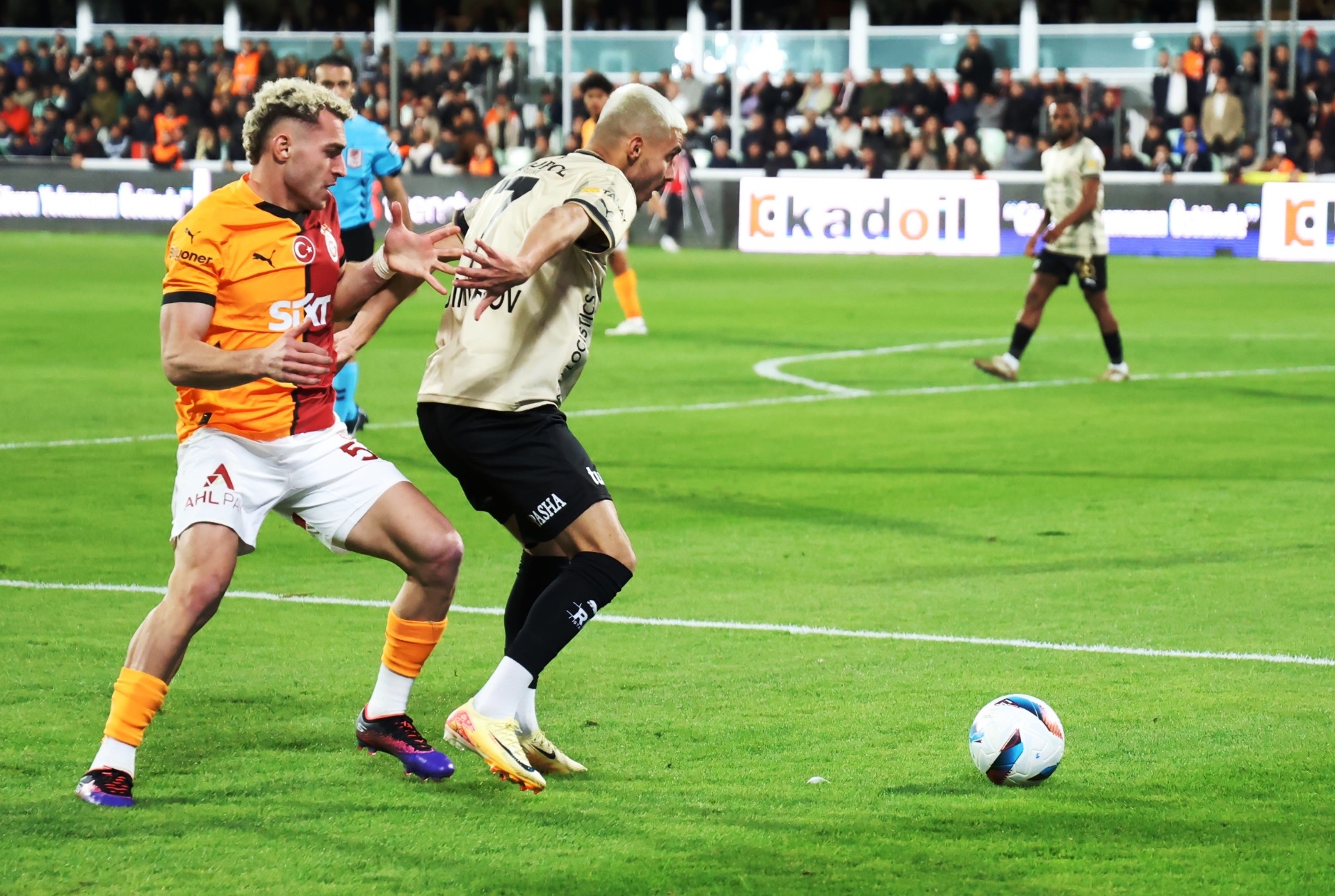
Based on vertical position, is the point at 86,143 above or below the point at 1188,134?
below

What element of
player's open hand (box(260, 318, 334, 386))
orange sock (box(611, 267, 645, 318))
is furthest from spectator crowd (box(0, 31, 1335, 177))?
player's open hand (box(260, 318, 334, 386))

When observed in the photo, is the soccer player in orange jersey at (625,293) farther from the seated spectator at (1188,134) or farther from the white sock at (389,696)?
the seated spectator at (1188,134)

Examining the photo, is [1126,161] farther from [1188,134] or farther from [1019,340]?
[1019,340]

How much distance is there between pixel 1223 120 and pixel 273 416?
26571 millimetres

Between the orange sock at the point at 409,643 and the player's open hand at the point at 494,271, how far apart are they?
1.00 meters

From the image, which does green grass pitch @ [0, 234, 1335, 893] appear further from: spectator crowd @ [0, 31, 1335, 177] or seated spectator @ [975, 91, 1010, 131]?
seated spectator @ [975, 91, 1010, 131]

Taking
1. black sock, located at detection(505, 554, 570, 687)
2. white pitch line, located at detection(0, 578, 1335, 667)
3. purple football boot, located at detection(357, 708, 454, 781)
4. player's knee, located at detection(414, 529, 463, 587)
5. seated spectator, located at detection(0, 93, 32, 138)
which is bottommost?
white pitch line, located at detection(0, 578, 1335, 667)

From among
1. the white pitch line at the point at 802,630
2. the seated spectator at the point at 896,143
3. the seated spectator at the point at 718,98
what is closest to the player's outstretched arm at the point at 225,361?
the white pitch line at the point at 802,630

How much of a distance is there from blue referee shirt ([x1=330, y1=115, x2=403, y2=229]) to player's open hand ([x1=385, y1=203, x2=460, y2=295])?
6.92 metres

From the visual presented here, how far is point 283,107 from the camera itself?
5.13 meters

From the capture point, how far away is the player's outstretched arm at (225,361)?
16.1 feet

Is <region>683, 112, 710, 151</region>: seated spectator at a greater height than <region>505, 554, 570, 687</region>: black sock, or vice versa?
<region>683, 112, 710, 151</region>: seated spectator

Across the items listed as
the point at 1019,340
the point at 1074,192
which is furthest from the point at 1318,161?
the point at 1019,340

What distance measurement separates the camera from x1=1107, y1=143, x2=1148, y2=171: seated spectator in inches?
1188
